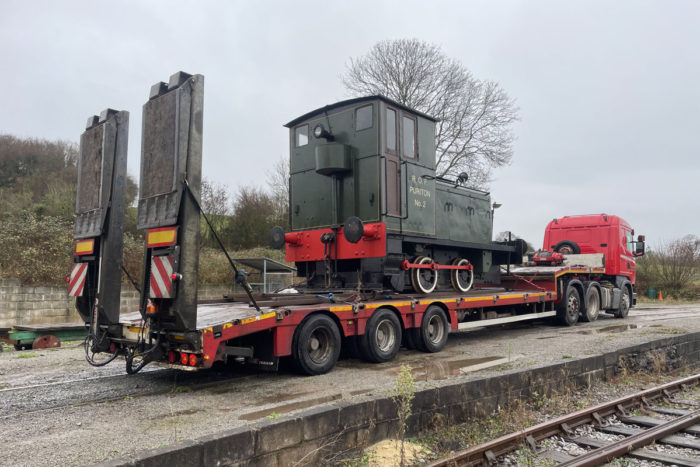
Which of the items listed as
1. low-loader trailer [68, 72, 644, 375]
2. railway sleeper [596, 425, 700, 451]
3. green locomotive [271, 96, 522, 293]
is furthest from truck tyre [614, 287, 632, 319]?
railway sleeper [596, 425, 700, 451]

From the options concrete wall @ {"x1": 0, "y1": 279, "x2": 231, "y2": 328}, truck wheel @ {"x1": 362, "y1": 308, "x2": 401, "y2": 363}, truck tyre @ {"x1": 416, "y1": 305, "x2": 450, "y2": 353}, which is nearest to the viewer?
truck wheel @ {"x1": 362, "y1": 308, "x2": 401, "y2": 363}

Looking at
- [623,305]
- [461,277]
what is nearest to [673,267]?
[623,305]

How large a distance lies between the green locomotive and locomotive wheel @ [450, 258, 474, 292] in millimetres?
Answer: 22

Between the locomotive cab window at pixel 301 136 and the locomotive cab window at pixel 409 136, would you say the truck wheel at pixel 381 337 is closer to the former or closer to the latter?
the locomotive cab window at pixel 409 136

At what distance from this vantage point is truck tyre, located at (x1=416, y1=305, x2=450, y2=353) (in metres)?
8.98

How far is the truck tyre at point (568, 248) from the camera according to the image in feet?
51.4

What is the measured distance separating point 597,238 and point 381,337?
10.6 metres

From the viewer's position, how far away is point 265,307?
22.5ft

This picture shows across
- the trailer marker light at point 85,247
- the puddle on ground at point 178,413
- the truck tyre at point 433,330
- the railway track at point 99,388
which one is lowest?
the railway track at point 99,388

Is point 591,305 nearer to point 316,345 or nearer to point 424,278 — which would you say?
point 424,278

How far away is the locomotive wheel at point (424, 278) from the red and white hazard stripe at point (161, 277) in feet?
16.4

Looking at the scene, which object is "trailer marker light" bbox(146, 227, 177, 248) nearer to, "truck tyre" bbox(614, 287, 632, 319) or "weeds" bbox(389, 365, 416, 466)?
"weeds" bbox(389, 365, 416, 466)

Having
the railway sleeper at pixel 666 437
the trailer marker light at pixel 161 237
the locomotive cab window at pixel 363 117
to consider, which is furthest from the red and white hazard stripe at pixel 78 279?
the railway sleeper at pixel 666 437

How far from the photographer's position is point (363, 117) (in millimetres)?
9289
